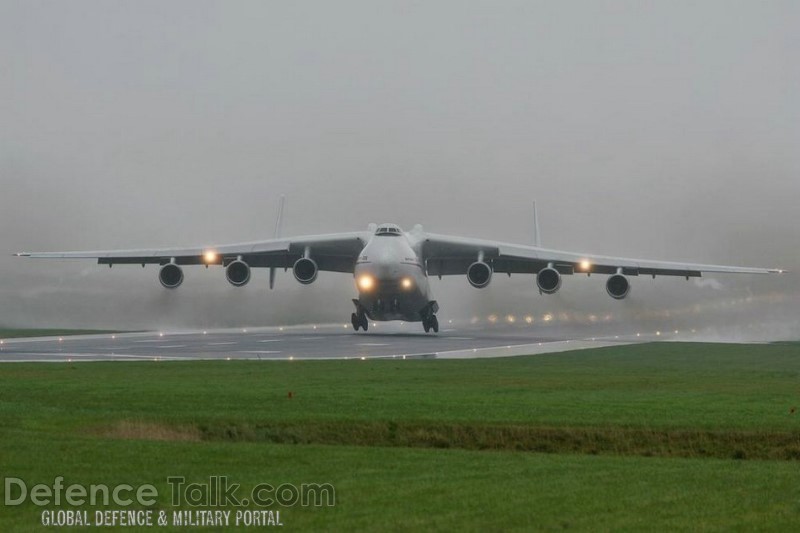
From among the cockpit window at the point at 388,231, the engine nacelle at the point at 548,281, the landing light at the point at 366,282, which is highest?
the cockpit window at the point at 388,231

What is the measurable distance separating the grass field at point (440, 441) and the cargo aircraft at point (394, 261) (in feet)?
67.9

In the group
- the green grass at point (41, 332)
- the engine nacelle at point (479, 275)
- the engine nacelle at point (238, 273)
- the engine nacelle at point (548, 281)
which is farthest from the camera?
the green grass at point (41, 332)

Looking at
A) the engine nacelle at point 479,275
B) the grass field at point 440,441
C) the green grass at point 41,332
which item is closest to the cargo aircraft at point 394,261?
the engine nacelle at point 479,275

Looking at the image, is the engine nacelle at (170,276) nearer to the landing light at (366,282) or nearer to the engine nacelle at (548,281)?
the landing light at (366,282)

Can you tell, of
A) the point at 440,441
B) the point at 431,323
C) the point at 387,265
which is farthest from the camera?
the point at 431,323

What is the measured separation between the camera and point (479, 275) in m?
48.7

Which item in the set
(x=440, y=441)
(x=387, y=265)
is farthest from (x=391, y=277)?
(x=440, y=441)

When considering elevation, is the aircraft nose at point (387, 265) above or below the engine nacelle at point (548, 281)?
above

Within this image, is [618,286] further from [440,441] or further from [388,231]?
[440,441]

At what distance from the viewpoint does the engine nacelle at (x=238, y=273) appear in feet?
158

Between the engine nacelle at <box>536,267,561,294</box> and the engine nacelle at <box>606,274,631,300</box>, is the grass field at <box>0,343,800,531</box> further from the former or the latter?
the engine nacelle at <box>536,267,561,294</box>

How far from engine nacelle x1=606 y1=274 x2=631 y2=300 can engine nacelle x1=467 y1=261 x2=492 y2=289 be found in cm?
484

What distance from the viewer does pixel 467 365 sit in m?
28.6

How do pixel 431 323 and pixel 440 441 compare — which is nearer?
pixel 440 441
